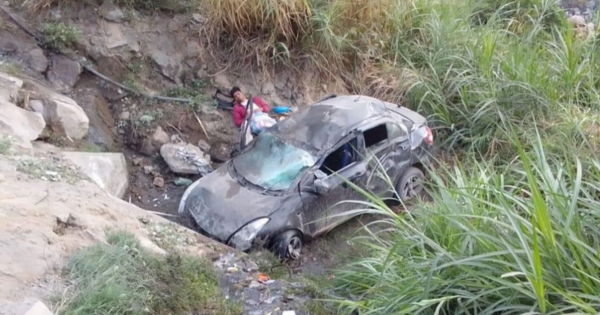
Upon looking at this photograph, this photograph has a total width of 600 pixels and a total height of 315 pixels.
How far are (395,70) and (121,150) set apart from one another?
14.0ft

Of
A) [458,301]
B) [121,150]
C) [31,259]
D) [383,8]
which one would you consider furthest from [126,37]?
[458,301]

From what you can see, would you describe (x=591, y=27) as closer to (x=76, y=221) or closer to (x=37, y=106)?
(x=37, y=106)

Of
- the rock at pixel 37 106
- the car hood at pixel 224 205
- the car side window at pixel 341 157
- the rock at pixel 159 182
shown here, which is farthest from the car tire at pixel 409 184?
the rock at pixel 37 106

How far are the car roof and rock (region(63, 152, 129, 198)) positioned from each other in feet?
6.25

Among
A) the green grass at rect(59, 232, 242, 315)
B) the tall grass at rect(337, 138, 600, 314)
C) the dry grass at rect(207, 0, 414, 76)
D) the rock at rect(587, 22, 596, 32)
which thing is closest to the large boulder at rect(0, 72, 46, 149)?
the green grass at rect(59, 232, 242, 315)

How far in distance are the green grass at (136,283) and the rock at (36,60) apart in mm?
4817

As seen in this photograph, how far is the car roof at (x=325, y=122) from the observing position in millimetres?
7277

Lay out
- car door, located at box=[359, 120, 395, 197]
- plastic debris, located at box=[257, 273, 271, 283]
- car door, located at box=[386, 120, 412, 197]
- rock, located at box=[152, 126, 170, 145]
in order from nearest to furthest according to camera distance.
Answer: plastic debris, located at box=[257, 273, 271, 283] < car door, located at box=[359, 120, 395, 197] < car door, located at box=[386, 120, 412, 197] < rock, located at box=[152, 126, 170, 145]

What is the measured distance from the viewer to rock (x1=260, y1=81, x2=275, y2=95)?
995cm

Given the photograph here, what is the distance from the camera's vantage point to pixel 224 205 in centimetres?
684

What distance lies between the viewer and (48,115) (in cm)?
792

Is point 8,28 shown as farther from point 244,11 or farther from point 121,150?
point 244,11

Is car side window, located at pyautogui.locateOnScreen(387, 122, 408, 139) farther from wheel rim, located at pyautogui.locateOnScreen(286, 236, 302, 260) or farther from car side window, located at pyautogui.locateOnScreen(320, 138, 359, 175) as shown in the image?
wheel rim, located at pyautogui.locateOnScreen(286, 236, 302, 260)

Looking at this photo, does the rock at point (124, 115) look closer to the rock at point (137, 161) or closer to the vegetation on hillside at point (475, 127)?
the rock at point (137, 161)
